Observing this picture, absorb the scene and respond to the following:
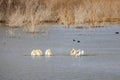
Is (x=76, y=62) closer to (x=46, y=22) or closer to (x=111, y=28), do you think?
(x=111, y=28)

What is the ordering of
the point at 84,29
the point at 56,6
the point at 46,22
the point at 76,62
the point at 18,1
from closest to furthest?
the point at 76,62 < the point at 84,29 < the point at 46,22 < the point at 56,6 < the point at 18,1

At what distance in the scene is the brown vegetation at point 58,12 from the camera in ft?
102

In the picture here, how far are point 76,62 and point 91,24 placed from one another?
1444 centimetres

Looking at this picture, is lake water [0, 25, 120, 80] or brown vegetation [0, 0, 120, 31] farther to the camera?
brown vegetation [0, 0, 120, 31]

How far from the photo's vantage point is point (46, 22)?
3372 centimetres

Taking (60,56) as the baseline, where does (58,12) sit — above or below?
above

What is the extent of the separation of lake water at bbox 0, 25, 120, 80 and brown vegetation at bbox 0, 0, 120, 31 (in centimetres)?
331

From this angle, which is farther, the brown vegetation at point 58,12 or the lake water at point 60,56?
the brown vegetation at point 58,12

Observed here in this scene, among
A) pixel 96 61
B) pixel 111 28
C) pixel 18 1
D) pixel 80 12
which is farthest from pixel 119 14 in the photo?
pixel 96 61

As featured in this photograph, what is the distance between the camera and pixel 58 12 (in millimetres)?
35812

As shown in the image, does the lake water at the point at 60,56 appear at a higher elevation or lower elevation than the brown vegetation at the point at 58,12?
lower

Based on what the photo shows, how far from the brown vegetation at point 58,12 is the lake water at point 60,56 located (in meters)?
3.31

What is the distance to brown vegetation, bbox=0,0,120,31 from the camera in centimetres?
3116

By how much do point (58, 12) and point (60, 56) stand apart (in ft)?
58.0
